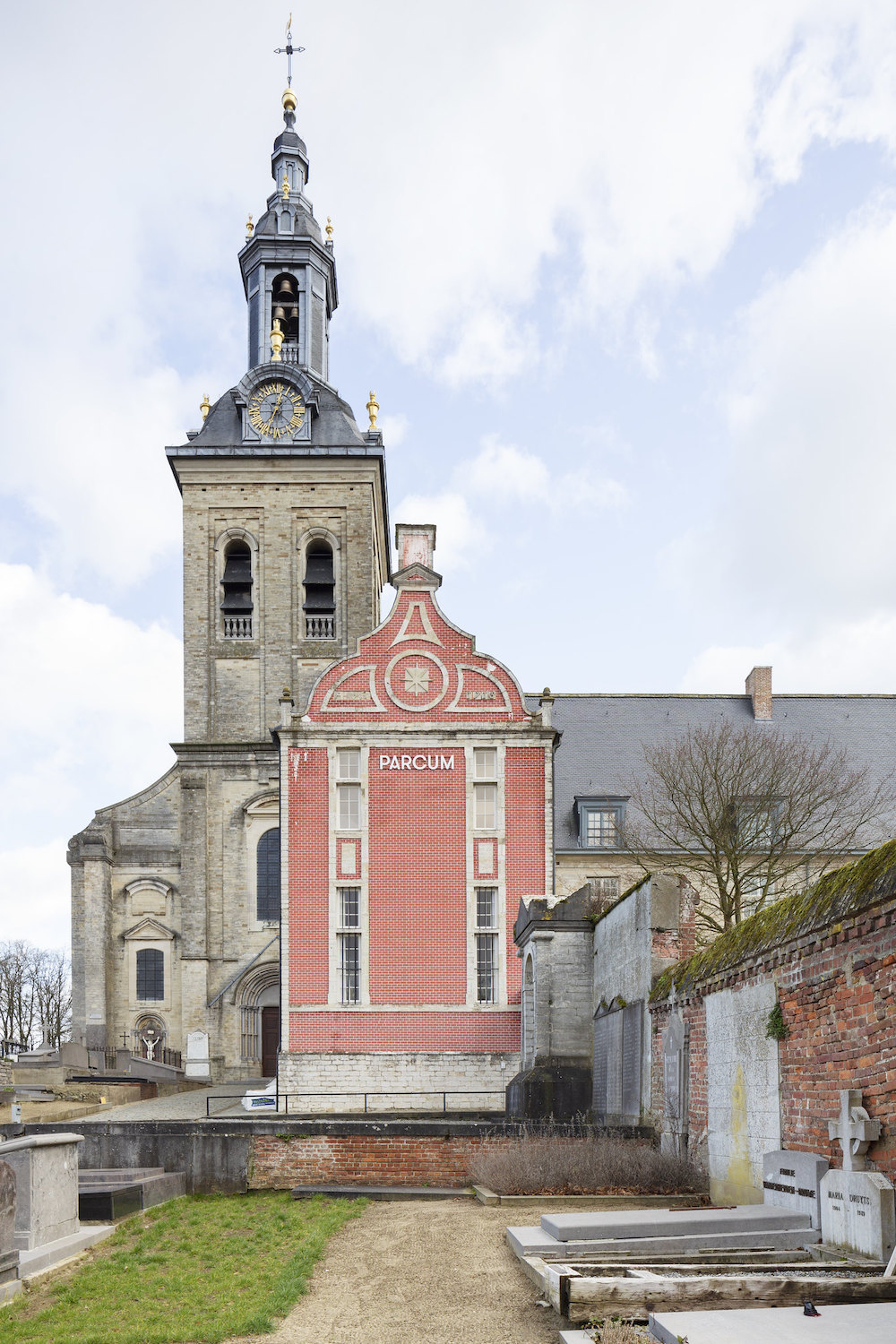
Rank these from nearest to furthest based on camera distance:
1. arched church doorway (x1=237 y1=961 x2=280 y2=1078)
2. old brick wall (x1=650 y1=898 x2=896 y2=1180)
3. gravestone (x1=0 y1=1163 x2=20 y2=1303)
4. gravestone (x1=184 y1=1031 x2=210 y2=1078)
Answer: old brick wall (x1=650 y1=898 x2=896 y2=1180) < gravestone (x1=0 y1=1163 x2=20 y2=1303) < gravestone (x1=184 y1=1031 x2=210 y2=1078) < arched church doorway (x1=237 y1=961 x2=280 y2=1078)

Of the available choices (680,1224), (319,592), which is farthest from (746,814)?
(680,1224)

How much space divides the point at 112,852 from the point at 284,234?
2331 cm

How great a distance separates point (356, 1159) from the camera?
18016 millimetres

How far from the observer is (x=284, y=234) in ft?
158

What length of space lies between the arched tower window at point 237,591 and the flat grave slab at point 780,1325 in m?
37.6

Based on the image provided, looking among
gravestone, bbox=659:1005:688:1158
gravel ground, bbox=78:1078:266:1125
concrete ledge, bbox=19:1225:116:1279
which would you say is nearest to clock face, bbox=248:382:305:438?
gravel ground, bbox=78:1078:266:1125

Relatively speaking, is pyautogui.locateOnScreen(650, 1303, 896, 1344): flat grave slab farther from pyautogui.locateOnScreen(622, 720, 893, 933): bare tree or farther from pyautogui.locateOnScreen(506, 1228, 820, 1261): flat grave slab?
pyautogui.locateOnScreen(622, 720, 893, 933): bare tree

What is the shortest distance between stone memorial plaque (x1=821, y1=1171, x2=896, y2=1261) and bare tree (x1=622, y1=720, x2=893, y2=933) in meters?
15.9

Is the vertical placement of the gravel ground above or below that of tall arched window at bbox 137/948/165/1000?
below

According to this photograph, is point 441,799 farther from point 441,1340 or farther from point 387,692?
point 441,1340

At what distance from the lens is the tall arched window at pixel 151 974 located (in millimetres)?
40688

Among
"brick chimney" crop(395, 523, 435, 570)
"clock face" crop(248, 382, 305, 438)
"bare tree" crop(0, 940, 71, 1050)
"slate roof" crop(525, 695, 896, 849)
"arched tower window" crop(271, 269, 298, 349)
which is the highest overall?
"arched tower window" crop(271, 269, 298, 349)

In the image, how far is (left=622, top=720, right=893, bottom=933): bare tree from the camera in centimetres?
2836

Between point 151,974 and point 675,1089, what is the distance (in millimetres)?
28492
